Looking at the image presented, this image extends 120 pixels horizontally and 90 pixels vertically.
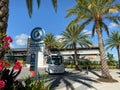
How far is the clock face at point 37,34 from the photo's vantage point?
56.7ft

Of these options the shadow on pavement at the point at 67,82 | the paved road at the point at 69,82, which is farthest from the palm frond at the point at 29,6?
the shadow on pavement at the point at 67,82

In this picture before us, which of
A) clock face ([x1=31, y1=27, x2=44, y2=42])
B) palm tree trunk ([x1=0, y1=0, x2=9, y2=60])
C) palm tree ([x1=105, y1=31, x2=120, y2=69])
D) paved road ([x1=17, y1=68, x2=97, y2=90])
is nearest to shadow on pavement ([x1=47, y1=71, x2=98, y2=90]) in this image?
paved road ([x1=17, y1=68, x2=97, y2=90])

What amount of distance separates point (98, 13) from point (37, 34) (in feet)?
43.0

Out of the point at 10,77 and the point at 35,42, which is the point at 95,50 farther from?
the point at 10,77

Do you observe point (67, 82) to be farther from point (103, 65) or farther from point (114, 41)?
point (114, 41)

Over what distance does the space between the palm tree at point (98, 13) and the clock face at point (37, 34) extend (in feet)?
37.7

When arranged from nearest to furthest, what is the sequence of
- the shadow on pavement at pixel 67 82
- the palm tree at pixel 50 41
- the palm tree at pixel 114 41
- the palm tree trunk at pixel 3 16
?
the palm tree trunk at pixel 3 16 < the shadow on pavement at pixel 67 82 < the palm tree at pixel 114 41 < the palm tree at pixel 50 41

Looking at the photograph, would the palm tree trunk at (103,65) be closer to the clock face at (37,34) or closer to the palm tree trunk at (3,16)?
the clock face at (37,34)

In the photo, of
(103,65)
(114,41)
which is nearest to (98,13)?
(103,65)

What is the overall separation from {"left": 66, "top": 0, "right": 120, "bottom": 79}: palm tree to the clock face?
1149cm

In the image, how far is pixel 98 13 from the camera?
95.0 ft

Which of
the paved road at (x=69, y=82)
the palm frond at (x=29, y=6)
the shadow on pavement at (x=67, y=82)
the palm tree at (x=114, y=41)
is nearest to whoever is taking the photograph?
the palm frond at (x=29, y=6)

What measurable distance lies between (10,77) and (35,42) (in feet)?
31.6

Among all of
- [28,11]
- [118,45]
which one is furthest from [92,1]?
[118,45]
